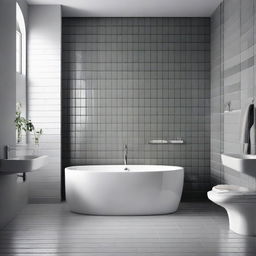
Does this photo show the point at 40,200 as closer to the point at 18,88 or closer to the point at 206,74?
the point at 18,88

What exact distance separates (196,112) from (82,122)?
1759 mm

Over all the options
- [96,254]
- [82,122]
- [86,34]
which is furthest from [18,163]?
[86,34]

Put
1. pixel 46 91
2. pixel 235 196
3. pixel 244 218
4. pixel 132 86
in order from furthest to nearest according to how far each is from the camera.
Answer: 1. pixel 132 86
2. pixel 46 91
3. pixel 244 218
4. pixel 235 196

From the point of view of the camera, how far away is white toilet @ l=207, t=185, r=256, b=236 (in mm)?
4406

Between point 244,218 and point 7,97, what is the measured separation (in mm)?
2857

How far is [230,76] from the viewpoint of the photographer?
19.1 feet

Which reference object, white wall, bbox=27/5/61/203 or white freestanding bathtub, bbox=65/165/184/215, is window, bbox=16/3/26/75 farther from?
white freestanding bathtub, bbox=65/165/184/215

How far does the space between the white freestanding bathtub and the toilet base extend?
1145 mm

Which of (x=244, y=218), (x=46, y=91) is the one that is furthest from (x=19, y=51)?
(x=244, y=218)

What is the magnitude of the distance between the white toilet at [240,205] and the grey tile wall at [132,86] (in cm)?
237

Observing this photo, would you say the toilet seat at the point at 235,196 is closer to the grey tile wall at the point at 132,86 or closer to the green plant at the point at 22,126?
the grey tile wall at the point at 132,86

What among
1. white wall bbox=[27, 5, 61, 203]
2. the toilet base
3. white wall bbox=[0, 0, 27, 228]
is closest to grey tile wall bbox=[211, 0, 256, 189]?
the toilet base

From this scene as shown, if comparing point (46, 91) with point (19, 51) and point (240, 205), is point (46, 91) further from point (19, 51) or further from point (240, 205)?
point (240, 205)

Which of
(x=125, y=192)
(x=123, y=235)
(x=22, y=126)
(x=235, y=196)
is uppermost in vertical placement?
(x=22, y=126)
